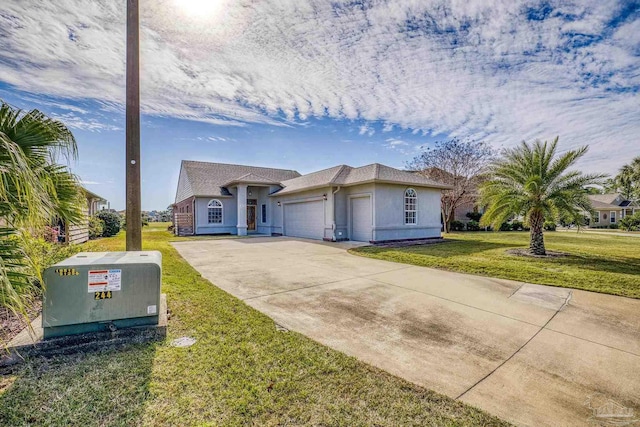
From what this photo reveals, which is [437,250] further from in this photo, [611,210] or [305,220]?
[611,210]

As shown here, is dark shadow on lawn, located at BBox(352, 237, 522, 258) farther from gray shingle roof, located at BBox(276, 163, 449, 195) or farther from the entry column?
the entry column

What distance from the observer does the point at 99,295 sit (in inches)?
131

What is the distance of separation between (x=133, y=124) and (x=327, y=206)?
11.7 m

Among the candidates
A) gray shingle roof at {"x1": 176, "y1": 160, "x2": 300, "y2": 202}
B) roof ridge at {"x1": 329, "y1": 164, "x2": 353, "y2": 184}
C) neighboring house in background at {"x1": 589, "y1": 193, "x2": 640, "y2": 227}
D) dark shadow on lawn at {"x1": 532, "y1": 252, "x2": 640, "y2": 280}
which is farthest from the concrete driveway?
neighboring house in background at {"x1": 589, "y1": 193, "x2": 640, "y2": 227}

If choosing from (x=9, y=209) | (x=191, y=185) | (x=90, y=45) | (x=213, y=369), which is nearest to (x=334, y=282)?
(x=213, y=369)

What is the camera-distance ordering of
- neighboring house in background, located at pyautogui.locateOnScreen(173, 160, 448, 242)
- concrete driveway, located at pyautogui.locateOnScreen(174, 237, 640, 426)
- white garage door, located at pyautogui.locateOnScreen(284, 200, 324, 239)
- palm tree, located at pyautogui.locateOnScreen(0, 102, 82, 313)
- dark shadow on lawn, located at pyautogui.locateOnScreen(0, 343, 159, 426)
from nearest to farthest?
palm tree, located at pyautogui.locateOnScreen(0, 102, 82, 313), dark shadow on lawn, located at pyautogui.locateOnScreen(0, 343, 159, 426), concrete driveway, located at pyautogui.locateOnScreen(174, 237, 640, 426), neighboring house in background, located at pyautogui.locateOnScreen(173, 160, 448, 242), white garage door, located at pyautogui.locateOnScreen(284, 200, 324, 239)

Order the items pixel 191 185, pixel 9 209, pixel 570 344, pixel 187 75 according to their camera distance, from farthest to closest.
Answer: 1. pixel 191 185
2. pixel 187 75
3. pixel 570 344
4. pixel 9 209

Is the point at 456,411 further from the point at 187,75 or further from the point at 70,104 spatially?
the point at 187,75

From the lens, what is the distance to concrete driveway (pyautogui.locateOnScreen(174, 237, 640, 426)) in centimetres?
259

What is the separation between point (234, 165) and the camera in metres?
27.8

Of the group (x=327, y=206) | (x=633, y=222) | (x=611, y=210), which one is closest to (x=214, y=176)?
(x=327, y=206)

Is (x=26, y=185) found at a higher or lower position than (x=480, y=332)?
higher

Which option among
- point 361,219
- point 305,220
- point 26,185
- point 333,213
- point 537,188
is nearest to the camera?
point 26,185

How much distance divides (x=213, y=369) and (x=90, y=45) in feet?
20.1
